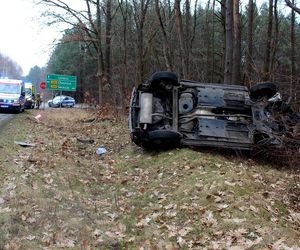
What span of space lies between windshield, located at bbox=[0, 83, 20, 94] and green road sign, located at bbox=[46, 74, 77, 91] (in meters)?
3.91

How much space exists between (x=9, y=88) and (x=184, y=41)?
12.4 m

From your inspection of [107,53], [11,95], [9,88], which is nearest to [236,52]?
[107,53]

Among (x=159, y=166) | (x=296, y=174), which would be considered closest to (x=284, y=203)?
(x=296, y=174)

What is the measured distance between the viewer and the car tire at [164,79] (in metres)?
11.0

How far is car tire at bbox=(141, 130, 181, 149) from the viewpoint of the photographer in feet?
33.6

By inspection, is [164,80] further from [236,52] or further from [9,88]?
[9,88]

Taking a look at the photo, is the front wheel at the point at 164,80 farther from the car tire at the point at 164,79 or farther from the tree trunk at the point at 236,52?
the tree trunk at the point at 236,52

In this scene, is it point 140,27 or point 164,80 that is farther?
point 140,27

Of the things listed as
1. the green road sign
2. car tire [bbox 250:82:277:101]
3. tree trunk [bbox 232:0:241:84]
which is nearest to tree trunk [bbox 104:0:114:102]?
the green road sign

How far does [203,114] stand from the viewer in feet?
34.4

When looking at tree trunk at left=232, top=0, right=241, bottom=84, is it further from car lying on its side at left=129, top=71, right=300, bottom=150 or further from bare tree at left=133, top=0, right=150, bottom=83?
bare tree at left=133, top=0, right=150, bottom=83

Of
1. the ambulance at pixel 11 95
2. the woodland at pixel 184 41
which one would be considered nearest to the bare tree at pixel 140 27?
the woodland at pixel 184 41

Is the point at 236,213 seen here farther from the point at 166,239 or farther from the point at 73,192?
the point at 73,192

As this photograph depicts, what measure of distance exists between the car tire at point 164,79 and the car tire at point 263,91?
1962 millimetres
